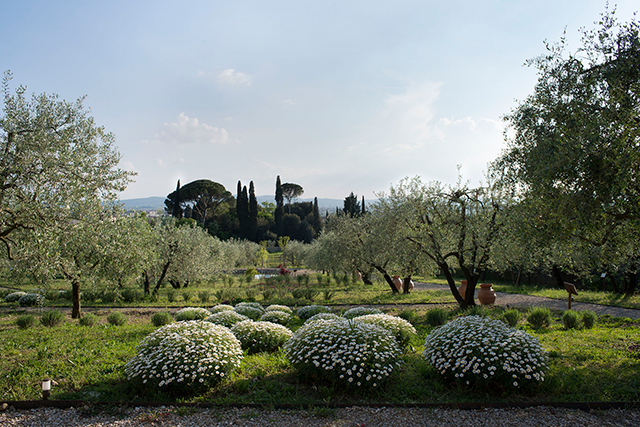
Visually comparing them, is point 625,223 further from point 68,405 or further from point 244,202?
point 244,202

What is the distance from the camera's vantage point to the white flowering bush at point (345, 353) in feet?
17.7

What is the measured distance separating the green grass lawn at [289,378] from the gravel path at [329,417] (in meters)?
0.29

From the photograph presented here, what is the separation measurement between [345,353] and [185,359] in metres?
2.46

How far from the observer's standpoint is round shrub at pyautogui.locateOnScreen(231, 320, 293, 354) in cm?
765

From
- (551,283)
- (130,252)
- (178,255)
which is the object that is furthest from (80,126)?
(551,283)

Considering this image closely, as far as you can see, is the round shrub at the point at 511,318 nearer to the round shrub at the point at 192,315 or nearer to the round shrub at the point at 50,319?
the round shrub at the point at 192,315

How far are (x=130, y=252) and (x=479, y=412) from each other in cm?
970

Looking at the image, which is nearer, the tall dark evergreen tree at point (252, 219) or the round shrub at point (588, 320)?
the round shrub at point (588, 320)

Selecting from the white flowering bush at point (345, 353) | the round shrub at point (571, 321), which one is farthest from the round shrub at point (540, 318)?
the white flowering bush at point (345, 353)

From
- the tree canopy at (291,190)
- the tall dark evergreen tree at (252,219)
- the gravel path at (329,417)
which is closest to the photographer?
the gravel path at (329,417)

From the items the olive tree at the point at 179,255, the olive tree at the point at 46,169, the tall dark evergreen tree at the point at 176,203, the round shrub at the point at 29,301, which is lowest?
the round shrub at the point at 29,301

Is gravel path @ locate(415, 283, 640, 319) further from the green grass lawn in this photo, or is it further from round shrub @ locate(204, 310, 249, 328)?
round shrub @ locate(204, 310, 249, 328)

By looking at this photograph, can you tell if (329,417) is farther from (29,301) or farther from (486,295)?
(29,301)

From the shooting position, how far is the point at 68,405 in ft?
17.0
